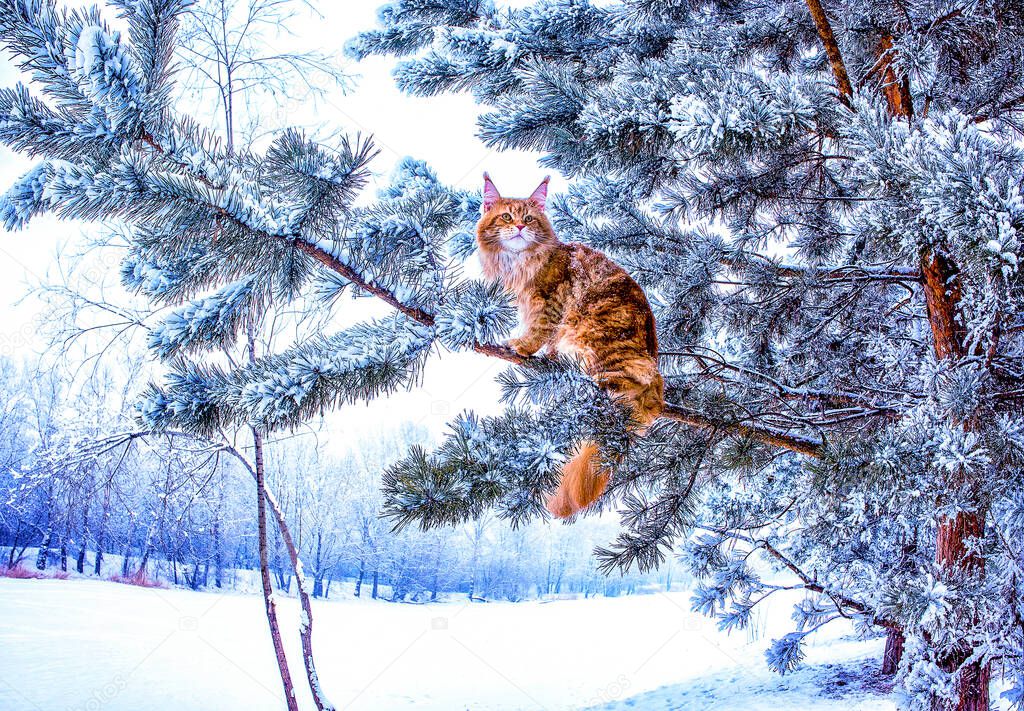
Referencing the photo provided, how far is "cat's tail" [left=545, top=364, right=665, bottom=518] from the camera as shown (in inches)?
35.0

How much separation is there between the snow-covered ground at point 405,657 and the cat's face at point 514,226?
11.3 ft

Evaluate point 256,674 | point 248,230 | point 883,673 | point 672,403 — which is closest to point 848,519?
point 672,403

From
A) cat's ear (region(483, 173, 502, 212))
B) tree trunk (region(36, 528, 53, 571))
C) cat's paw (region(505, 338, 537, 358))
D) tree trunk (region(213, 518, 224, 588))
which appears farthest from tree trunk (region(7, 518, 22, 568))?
cat's paw (region(505, 338, 537, 358))

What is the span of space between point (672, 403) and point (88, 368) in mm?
3613

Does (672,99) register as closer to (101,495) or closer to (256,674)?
(256,674)

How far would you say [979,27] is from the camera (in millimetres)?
1442

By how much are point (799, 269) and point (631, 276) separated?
0.46m

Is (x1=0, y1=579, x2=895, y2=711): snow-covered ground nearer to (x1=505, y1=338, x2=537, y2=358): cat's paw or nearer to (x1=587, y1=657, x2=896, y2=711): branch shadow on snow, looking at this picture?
(x1=587, y1=657, x2=896, y2=711): branch shadow on snow

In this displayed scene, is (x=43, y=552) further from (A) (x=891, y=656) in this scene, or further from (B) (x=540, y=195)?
(A) (x=891, y=656)

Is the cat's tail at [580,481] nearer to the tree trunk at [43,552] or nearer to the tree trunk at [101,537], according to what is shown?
the tree trunk at [101,537]

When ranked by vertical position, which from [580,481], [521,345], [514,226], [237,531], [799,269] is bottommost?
[237,531]

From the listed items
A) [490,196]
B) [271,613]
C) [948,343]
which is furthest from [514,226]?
[271,613]

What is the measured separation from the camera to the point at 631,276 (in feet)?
6.01

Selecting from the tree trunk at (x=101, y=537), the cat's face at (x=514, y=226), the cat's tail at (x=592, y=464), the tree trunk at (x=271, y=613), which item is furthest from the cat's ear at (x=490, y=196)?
the tree trunk at (x=101, y=537)
